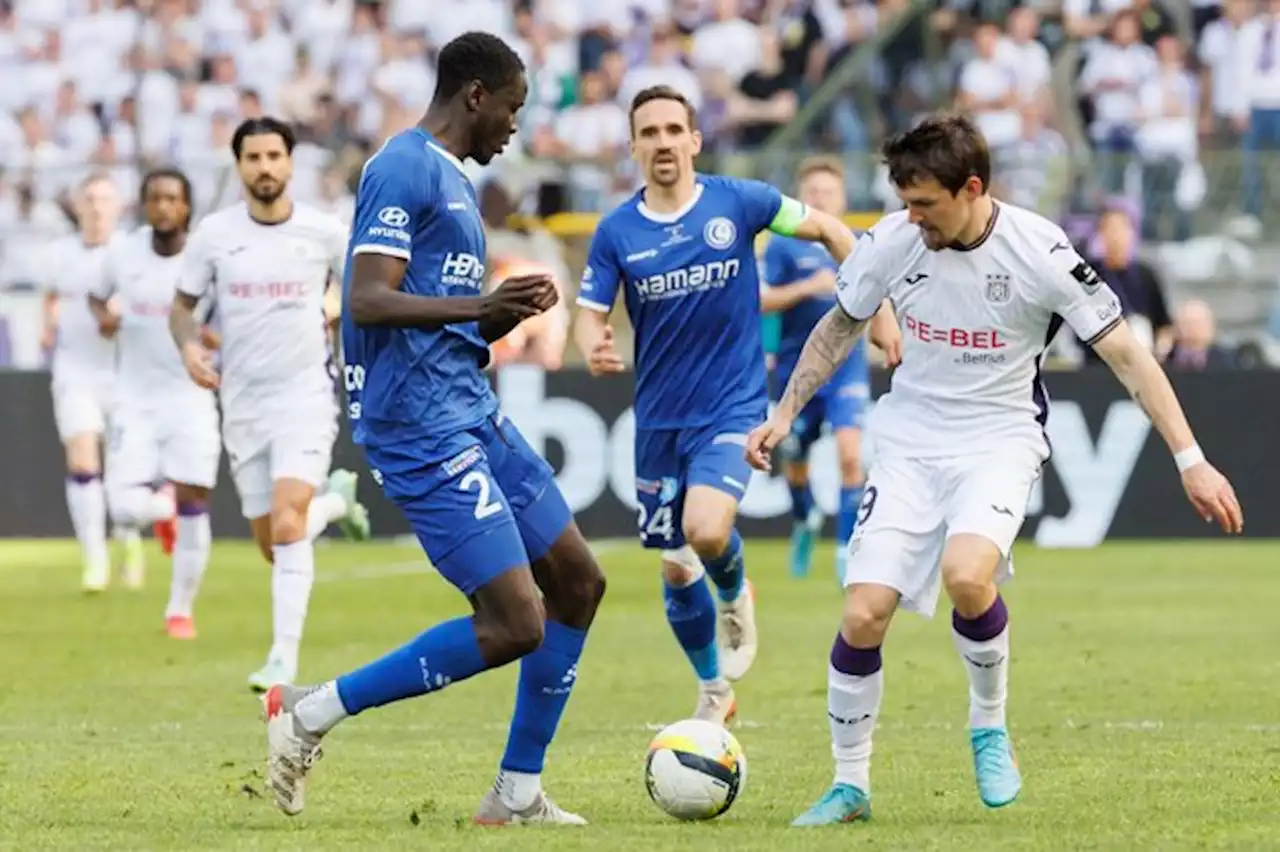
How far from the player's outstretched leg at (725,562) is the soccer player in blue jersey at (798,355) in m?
5.12

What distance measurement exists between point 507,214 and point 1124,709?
46.3 feet

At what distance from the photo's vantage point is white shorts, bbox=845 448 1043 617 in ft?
26.7

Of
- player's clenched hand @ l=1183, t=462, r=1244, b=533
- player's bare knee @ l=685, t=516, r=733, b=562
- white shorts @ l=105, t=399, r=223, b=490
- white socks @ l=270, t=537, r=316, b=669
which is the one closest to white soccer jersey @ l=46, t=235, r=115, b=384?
white shorts @ l=105, t=399, r=223, b=490

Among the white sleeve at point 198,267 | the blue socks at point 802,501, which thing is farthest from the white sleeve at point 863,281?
the blue socks at point 802,501

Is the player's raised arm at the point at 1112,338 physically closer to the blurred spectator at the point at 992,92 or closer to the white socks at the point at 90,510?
the white socks at the point at 90,510

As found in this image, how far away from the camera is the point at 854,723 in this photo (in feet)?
26.7

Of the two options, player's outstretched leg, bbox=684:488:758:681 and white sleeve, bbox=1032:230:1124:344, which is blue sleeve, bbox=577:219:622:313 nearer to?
player's outstretched leg, bbox=684:488:758:681

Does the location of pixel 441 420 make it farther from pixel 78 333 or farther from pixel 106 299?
pixel 78 333

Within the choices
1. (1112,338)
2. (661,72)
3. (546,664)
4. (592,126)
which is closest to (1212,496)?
(1112,338)

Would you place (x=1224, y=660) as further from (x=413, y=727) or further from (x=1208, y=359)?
(x=1208, y=359)

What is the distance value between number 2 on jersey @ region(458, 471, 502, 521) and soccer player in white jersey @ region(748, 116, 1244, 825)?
977mm

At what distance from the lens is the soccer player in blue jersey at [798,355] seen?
17.3 meters

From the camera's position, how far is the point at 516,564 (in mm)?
7938

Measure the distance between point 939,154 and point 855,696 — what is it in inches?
66.2
